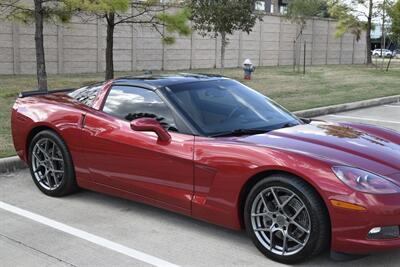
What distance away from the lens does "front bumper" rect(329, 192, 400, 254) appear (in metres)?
3.54

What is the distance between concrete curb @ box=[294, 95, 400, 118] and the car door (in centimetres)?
644

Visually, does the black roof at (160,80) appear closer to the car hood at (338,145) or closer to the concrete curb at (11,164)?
the car hood at (338,145)

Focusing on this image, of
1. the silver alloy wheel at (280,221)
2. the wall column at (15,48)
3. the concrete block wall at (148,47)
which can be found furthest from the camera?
the concrete block wall at (148,47)

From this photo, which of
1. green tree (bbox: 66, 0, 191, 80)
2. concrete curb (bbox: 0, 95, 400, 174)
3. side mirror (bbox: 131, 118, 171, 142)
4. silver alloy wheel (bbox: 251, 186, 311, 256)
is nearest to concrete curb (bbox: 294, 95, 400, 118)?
concrete curb (bbox: 0, 95, 400, 174)

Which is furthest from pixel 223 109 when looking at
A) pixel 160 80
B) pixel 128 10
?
pixel 128 10

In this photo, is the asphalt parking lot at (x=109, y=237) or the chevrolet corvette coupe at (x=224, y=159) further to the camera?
the asphalt parking lot at (x=109, y=237)

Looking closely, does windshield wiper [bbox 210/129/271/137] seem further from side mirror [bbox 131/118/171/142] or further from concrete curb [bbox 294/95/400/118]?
concrete curb [bbox 294/95/400/118]

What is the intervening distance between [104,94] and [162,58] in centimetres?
2202

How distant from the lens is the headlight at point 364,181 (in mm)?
3607

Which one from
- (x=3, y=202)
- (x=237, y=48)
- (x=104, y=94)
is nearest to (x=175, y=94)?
(x=104, y=94)

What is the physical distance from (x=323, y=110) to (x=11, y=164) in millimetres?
7397

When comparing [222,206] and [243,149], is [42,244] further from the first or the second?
[243,149]

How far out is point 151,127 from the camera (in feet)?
14.5

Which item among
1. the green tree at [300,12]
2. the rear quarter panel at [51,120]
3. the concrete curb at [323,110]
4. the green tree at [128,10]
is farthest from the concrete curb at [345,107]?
the green tree at [300,12]
